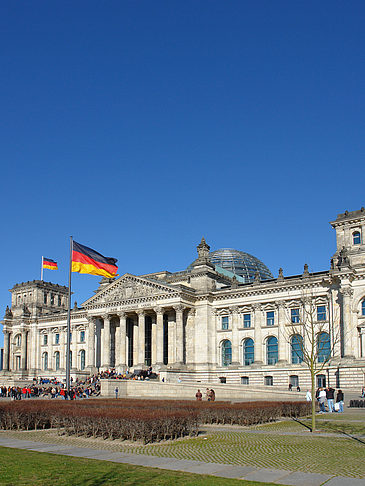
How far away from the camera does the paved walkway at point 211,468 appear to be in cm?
1319

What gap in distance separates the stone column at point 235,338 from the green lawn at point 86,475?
62.7 meters

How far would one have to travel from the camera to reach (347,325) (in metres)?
64.8

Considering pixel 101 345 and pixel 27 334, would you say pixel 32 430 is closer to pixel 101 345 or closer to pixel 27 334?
pixel 101 345

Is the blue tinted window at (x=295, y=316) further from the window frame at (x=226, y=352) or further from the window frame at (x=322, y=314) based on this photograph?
the window frame at (x=226, y=352)

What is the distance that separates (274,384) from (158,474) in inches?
2413

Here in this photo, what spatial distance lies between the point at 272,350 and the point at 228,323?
8.42m

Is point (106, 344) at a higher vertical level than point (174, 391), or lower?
higher

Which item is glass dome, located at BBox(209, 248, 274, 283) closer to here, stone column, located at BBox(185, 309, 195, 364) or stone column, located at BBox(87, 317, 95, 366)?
stone column, located at BBox(185, 309, 195, 364)

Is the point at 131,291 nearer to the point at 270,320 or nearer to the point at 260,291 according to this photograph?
the point at 260,291

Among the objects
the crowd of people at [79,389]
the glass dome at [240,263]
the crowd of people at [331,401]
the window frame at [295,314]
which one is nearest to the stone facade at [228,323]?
the window frame at [295,314]

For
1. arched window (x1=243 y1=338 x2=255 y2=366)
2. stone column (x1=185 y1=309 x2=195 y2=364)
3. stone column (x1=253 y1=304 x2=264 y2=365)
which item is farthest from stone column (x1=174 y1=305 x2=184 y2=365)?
stone column (x1=253 y1=304 x2=264 y2=365)

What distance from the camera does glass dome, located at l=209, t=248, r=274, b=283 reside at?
10169cm

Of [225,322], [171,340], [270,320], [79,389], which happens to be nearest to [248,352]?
[225,322]

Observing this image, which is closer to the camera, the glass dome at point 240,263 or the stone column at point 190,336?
the stone column at point 190,336
